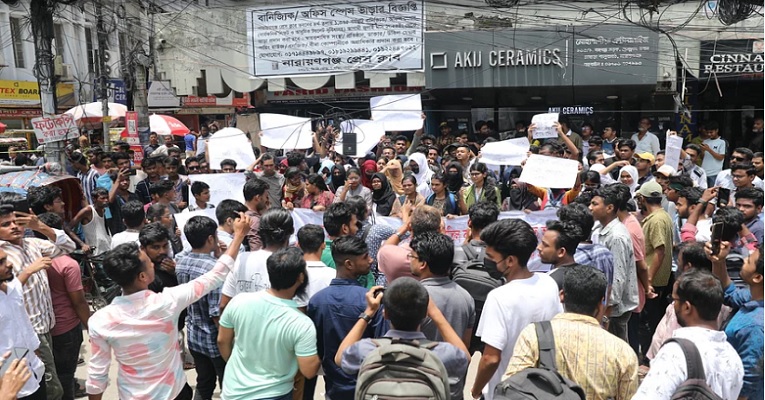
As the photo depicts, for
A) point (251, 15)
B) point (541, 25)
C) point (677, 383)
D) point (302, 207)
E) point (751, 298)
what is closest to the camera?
point (677, 383)

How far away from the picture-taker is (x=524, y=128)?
1284 cm

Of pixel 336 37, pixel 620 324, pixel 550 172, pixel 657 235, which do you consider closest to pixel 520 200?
pixel 550 172

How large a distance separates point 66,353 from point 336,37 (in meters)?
8.29

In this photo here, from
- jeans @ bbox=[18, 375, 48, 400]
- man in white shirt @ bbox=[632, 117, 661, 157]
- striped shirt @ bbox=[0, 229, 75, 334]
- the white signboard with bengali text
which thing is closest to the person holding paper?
striped shirt @ bbox=[0, 229, 75, 334]

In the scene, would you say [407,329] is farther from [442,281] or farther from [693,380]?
[693,380]

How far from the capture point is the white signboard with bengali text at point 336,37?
11.0 m

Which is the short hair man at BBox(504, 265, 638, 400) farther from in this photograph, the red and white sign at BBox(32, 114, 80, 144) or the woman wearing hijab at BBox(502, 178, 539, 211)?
the red and white sign at BBox(32, 114, 80, 144)

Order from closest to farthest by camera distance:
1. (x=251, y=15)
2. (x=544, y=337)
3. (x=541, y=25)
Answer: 1. (x=544, y=337)
2. (x=251, y=15)
3. (x=541, y=25)

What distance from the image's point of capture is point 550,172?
6590 mm

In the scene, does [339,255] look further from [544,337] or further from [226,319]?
[544,337]

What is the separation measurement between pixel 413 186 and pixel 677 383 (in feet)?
14.0

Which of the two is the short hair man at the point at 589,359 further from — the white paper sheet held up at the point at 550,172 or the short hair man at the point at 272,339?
the white paper sheet held up at the point at 550,172

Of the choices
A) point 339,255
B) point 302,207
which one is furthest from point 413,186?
point 339,255

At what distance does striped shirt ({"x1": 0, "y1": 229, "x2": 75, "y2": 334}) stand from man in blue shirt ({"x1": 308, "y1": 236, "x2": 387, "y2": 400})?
5.94ft
